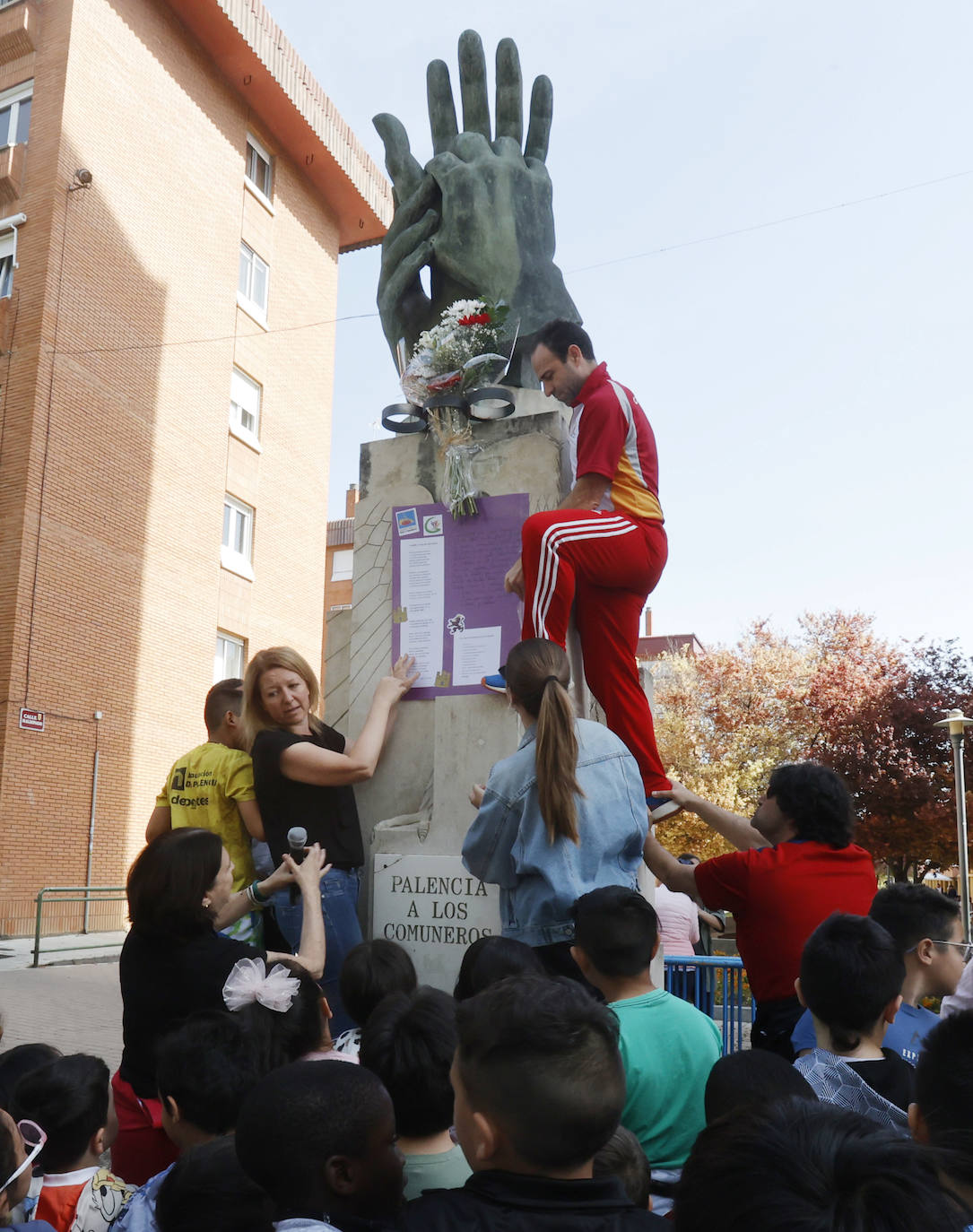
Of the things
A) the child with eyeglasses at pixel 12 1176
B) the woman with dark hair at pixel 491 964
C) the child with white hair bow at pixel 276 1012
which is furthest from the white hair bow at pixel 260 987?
the child with eyeglasses at pixel 12 1176

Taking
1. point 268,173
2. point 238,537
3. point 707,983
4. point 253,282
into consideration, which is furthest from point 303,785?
point 268,173

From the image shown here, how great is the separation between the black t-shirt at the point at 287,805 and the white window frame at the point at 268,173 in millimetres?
19947

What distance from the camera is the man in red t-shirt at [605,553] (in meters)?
4.40

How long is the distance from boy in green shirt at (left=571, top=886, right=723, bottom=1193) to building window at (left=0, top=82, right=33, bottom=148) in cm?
1876

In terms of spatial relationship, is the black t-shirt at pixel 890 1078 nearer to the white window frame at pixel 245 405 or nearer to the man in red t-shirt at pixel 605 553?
the man in red t-shirt at pixel 605 553

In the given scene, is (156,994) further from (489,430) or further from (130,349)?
(130,349)

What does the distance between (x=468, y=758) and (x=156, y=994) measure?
233cm

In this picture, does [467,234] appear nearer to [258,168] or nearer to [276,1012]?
[276,1012]

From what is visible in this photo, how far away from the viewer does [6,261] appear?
57.3ft

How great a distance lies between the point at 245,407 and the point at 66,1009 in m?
14.2

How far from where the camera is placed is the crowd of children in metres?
1.16

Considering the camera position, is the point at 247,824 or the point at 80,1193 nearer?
the point at 80,1193

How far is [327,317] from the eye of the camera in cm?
2447

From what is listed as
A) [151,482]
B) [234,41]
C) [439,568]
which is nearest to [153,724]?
[151,482]
